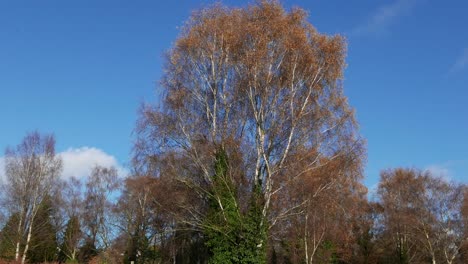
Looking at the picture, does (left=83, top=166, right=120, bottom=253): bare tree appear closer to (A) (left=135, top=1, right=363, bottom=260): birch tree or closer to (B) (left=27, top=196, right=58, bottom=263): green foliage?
(B) (left=27, top=196, right=58, bottom=263): green foliage

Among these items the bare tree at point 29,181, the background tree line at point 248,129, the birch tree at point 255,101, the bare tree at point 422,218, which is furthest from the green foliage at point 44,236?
the bare tree at point 422,218

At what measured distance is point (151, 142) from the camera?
993 inches

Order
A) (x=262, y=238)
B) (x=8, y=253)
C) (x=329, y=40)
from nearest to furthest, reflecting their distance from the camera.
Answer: (x=262, y=238), (x=329, y=40), (x=8, y=253)

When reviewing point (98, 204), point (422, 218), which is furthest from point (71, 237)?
point (422, 218)

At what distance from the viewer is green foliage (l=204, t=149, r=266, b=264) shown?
22766 mm

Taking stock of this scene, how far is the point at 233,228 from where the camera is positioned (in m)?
22.9

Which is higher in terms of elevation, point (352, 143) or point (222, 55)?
point (222, 55)

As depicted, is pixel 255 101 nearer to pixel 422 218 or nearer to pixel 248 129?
pixel 248 129

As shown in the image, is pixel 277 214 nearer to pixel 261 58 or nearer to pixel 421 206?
pixel 261 58

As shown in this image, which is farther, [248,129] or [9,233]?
[9,233]

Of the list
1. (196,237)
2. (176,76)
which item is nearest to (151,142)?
(176,76)

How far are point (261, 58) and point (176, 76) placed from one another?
4.99 meters

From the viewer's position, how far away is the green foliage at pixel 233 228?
22766 millimetres

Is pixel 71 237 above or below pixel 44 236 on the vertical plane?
above
